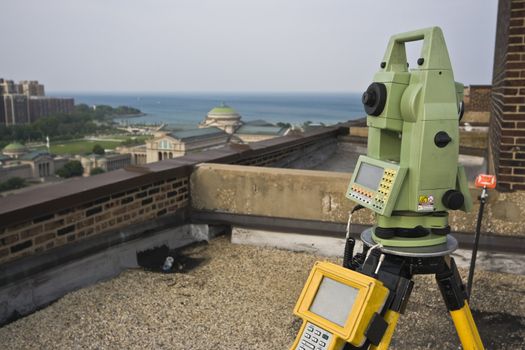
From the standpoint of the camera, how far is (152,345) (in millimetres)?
3598

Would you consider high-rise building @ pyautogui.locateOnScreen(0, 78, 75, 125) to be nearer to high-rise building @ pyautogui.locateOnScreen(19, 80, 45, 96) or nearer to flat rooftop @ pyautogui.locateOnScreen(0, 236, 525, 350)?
high-rise building @ pyautogui.locateOnScreen(19, 80, 45, 96)

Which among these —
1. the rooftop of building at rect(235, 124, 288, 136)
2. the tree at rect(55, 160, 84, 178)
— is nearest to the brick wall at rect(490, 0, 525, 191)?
the rooftop of building at rect(235, 124, 288, 136)

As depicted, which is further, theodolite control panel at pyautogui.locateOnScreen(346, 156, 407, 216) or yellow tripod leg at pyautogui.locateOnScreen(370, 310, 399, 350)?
theodolite control panel at pyautogui.locateOnScreen(346, 156, 407, 216)

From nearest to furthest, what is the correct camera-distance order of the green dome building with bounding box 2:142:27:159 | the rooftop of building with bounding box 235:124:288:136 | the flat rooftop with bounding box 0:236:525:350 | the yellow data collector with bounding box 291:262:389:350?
the yellow data collector with bounding box 291:262:389:350
the flat rooftop with bounding box 0:236:525:350
the rooftop of building with bounding box 235:124:288:136
the green dome building with bounding box 2:142:27:159

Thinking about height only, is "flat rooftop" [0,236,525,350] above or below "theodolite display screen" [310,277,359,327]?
below

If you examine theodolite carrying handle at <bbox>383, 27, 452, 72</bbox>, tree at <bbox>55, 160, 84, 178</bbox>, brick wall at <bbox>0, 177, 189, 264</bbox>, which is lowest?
tree at <bbox>55, 160, 84, 178</bbox>

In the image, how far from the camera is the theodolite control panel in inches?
99.7

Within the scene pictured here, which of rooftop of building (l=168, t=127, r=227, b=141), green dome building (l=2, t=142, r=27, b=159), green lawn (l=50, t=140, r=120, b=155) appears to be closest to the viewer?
rooftop of building (l=168, t=127, r=227, b=141)

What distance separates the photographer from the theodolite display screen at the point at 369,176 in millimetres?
2674

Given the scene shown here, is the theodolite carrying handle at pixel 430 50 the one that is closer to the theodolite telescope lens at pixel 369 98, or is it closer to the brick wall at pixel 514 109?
the theodolite telescope lens at pixel 369 98

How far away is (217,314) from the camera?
4094 mm

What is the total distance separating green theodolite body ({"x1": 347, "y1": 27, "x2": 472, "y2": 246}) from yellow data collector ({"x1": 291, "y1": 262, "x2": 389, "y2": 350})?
0.42 metres

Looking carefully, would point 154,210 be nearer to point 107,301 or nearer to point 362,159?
point 107,301

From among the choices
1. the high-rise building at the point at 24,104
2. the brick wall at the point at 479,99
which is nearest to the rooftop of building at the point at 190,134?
the brick wall at the point at 479,99
